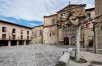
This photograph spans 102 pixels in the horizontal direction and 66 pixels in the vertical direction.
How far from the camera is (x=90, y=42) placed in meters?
25.4

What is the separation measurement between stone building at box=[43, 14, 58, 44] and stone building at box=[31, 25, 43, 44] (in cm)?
359

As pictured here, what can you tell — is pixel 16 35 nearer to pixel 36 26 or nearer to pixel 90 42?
pixel 36 26

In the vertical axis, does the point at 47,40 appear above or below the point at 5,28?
below

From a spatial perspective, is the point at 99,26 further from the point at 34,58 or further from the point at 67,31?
the point at 67,31

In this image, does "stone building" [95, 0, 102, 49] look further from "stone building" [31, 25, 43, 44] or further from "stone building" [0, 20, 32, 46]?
"stone building" [31, 25, 43, 44]

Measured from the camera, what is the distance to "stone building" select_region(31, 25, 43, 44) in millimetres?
39219

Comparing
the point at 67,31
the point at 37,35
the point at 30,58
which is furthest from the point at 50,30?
the point at 30,58

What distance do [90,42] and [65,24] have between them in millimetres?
18878

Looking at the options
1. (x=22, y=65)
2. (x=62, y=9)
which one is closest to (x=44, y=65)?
(x=22, y=65)

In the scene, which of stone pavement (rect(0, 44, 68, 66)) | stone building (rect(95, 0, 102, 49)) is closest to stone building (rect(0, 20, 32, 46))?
stone pavement (rect(0, 44, 68, 66))

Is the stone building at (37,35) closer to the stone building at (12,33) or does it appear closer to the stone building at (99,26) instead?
the stone building at (12,33)

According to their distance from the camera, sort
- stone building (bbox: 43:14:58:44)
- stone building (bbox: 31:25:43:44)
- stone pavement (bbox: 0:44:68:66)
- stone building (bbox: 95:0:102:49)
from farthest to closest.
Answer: stone building (bbox: 31:25:43:44)
stone building (bbox: 43:14:58:44)
stone building (bbox: 95:0:102:49)
stone pavement (bbox: 0:44:68:66)

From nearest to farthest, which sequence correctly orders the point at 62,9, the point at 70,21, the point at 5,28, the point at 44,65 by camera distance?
the point at 44,65
the point at 70,21
the point at 5,28
the point at 62,9

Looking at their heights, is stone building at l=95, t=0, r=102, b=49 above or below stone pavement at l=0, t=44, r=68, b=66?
above
